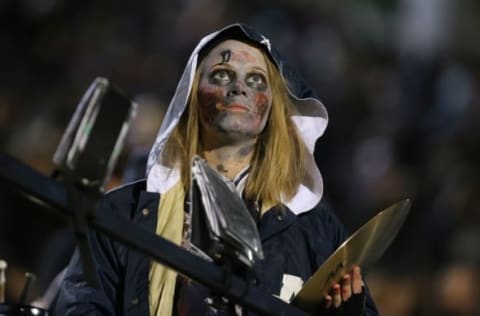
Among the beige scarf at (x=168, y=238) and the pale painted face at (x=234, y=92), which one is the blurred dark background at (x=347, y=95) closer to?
the pale painted face at (x=234, y=92)

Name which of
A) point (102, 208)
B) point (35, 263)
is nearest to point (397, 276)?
point (35, 263)

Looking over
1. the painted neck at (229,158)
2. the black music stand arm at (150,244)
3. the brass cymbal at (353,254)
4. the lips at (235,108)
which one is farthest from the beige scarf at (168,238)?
the black music stand arm at (150,244)

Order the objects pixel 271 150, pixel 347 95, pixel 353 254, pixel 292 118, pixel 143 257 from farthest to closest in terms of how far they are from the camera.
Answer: pixel 347 95
pixel 292 118
pixel 271 150
pixel 143 257
pixel 353 254

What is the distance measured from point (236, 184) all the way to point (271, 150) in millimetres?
166

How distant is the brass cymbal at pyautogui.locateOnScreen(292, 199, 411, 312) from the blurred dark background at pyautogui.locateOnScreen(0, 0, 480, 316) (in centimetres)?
236

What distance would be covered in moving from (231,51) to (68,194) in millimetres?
Answer: 1468

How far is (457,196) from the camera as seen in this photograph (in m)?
7.38

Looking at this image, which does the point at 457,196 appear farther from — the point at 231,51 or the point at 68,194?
the point at 68,194

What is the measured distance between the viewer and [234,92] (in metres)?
4.66

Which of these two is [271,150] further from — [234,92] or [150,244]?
[150,244]

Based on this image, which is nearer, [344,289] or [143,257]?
[344,289]

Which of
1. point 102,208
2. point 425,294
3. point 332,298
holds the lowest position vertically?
point 425,294

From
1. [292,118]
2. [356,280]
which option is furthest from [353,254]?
[292,118]

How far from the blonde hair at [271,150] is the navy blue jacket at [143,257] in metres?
0.09
